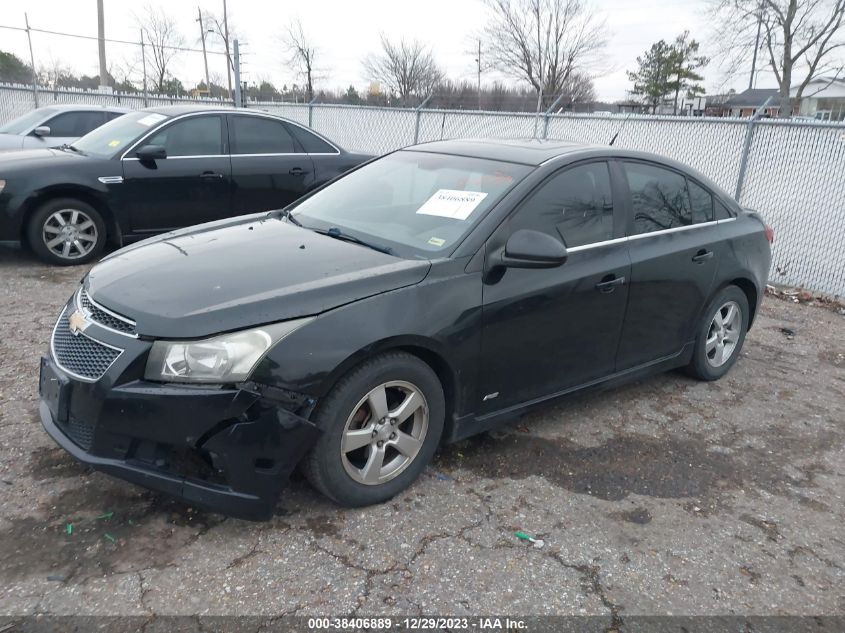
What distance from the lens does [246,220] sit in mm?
4055

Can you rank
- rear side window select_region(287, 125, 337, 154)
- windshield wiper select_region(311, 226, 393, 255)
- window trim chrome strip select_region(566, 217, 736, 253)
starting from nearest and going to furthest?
windshield wiper select_region(311, 226, 393, 255) < window trim chrome strip select_region(566, 217, 736, 253) < rear side window select_region(287, 125, 337, 154)

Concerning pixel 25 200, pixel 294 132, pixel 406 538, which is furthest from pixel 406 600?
pixel 294 132

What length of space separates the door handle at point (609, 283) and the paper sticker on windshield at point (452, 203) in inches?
33.1

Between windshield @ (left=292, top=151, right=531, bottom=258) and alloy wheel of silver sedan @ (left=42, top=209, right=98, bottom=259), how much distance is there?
148 inches

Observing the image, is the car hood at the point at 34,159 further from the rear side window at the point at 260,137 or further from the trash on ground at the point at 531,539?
the trash on ground at the point at 531,539

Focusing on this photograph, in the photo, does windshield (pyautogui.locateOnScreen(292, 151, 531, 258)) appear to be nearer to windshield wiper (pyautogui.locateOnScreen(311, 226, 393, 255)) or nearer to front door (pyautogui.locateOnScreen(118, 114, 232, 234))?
windshield wiper (pyautogui.locateOnScreen(311, 226, 393, 255))

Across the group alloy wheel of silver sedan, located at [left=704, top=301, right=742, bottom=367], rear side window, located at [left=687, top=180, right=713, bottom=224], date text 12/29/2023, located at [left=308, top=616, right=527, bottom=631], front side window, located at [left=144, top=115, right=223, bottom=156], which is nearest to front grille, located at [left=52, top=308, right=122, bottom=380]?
date text 12/29/2023, located at [left=308, top=616, right=527, bottom=631]

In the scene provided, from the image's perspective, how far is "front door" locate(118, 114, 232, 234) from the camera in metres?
7.00

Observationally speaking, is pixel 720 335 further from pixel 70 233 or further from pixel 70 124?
pixel 70 124

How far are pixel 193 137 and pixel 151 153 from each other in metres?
0.68

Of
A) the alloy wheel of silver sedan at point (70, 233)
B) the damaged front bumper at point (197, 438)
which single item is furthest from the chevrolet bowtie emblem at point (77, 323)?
the alloy wheel of silver sedan at point (70, 233)

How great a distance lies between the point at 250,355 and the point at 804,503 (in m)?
2.87

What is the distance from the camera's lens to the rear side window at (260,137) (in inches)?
299

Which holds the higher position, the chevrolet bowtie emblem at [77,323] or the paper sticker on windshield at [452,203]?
the paper sticker on windshield at [452,203]
